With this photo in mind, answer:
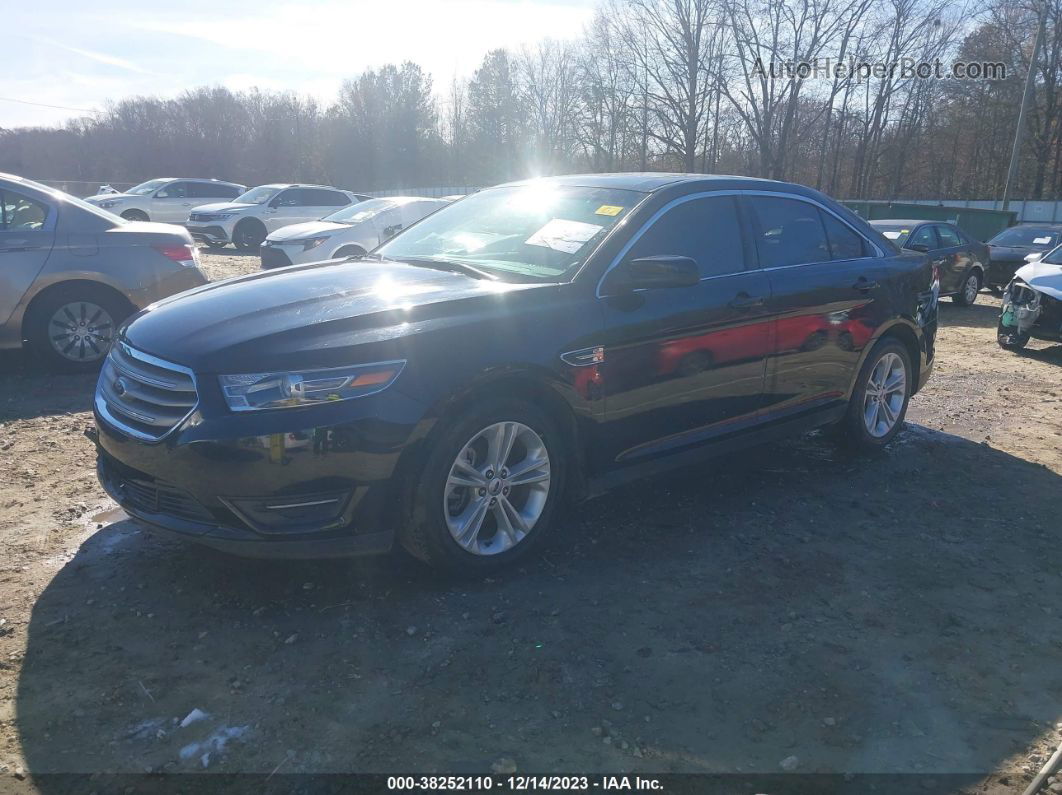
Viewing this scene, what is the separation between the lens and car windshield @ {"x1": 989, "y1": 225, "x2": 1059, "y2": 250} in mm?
17062

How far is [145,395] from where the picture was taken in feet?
10.7

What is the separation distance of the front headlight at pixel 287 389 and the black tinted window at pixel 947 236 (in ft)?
45.5

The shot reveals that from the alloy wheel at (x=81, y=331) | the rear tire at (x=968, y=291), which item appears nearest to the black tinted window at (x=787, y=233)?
the alloy wheel at (x=81, y=331)

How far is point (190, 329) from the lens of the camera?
131 inches

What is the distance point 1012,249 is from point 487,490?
17588 millimetres

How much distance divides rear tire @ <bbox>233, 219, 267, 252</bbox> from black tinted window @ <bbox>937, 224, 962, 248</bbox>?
15278mm

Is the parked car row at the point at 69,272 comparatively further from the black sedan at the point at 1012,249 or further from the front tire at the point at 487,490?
the black sedan at the point at 1012,249

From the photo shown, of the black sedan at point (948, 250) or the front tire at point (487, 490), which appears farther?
the black sedan at point (948, 250)

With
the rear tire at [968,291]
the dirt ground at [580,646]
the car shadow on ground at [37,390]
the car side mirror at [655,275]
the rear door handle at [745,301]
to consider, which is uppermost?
the car side mirror at [655,275]

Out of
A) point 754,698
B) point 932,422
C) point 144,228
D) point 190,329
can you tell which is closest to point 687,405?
point 754,698

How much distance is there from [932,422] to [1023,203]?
108 feet

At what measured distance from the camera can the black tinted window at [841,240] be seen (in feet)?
16.8

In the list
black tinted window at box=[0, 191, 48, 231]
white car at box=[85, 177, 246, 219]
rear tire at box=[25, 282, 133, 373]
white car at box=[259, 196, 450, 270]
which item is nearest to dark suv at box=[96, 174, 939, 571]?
rear tire at box=[25, 282, 133, 373]

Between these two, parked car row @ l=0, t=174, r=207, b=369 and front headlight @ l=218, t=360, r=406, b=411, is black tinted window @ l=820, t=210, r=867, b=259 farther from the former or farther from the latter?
parked car row @ l=0, t=174, r=207, b=369
